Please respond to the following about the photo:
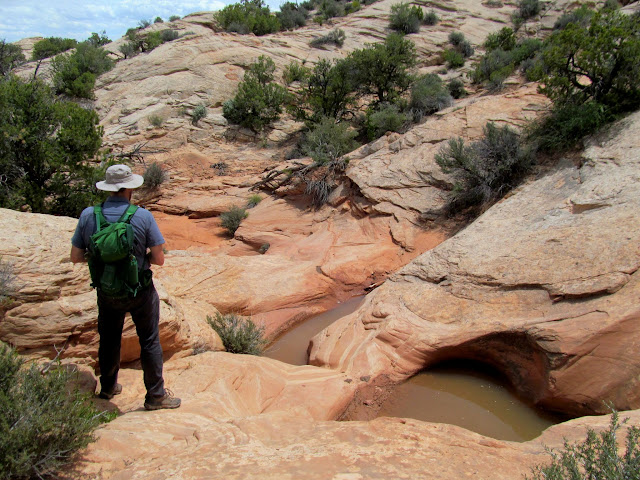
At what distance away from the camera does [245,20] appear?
25.5 metres

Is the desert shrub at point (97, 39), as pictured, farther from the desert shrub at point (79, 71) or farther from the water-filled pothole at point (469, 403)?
the water-filled pothole at point (469, 403)

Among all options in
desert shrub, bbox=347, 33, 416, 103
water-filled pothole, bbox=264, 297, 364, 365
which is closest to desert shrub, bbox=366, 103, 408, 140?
desert shrub, bbox=347, 33, 416, 103

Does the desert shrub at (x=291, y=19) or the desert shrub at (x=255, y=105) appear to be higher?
the desert shrub at (x=291, y=19)

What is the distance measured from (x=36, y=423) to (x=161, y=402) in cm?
120

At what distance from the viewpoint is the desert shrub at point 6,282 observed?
3.68 metres

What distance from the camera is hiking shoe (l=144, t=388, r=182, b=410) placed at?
11.3ft

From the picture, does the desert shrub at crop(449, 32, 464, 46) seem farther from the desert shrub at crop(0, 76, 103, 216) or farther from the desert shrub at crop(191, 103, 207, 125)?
the desert shrub at crop(0, 76, 103, 216)

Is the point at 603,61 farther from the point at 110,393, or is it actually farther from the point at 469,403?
the point at 110,393

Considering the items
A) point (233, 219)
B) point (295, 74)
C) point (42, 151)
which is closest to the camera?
point (42, 151)

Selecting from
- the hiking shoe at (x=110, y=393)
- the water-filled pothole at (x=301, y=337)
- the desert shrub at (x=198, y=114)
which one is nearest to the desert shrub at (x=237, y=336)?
the water-filled pothole at (x=301, y=337)

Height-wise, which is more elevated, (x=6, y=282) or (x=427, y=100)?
(x=427, y=100)

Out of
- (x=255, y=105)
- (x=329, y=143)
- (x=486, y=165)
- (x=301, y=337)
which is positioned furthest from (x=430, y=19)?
(x=301, y=337)

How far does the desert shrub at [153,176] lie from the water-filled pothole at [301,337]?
31.7ft

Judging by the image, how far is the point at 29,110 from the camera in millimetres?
9500
